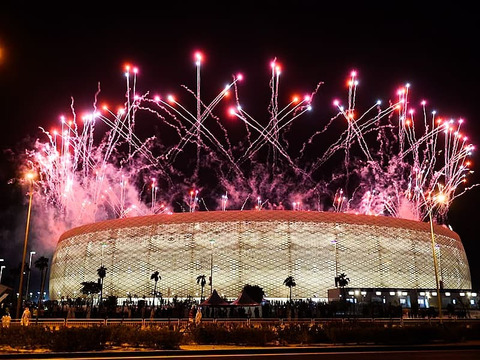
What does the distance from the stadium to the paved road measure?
140 feet

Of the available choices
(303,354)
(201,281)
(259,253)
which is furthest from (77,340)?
(259,253)

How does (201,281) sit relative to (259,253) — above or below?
below

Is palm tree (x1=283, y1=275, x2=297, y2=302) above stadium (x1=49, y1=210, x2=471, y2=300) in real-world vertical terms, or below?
below

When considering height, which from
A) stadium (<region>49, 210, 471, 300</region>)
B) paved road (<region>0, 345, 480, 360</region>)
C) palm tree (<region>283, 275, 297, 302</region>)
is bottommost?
paved road (<region>0, 345, 480, 360</region>)

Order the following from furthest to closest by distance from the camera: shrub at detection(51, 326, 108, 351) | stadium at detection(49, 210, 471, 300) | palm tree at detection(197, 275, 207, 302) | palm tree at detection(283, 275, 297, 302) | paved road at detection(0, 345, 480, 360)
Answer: stadium at detection(49, 210, 471, 300) < palm tree at detection(197, 275, 207, 302) < palm tree at detection(283, 275, 297, 302) < shrub at detection(51, 326, 108, 351) < paved road at detection(0, 345, 480, 360)

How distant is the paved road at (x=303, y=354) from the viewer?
50.0ft

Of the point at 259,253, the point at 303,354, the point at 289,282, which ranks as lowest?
the point at 303,354

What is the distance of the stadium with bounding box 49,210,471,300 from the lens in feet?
202

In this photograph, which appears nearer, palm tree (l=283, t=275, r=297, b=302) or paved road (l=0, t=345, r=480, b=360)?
paved road (l=0, t=345, r=480, b=360)

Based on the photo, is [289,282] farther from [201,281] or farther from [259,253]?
[201,281]

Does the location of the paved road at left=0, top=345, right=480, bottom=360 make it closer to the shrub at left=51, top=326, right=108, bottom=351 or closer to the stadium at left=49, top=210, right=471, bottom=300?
the shrub at left=51, top=326, right=108, bottom=351

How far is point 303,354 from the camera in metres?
16.5

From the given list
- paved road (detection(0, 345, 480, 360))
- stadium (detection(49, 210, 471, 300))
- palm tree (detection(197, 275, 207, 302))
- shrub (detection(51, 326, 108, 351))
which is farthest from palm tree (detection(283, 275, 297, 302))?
shrub (detection(51, 326, 108, 351))

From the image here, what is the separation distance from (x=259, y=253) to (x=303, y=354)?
1784 inches
